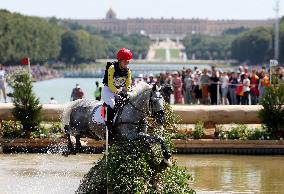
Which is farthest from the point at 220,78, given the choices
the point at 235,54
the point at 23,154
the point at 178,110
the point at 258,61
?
the point at 235,54

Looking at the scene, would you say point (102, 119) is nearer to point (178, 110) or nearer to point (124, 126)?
point (124, 126)

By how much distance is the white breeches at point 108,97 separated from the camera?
46.1 feet

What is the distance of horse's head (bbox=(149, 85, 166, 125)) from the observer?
1300 centimetres

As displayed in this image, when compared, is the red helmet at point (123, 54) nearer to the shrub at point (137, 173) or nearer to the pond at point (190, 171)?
the shrub at point (137, 173)

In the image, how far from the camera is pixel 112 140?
45.8 ft

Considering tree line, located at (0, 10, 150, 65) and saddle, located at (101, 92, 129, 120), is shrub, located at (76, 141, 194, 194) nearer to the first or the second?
saddle, located at (101, 92, 129, 120)

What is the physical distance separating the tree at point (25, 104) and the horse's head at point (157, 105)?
10.8 meters

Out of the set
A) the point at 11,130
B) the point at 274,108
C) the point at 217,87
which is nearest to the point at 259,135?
the point at 274,108

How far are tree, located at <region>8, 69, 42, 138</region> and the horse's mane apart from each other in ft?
33.7

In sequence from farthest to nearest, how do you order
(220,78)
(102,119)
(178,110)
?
(220,78)
(178,110)
(102,119)

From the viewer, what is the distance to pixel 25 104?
23.8 meters

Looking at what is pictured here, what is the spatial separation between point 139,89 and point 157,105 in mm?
616

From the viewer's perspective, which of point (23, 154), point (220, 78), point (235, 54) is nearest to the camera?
point (23, 154)

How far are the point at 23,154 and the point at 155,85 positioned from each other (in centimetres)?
990
